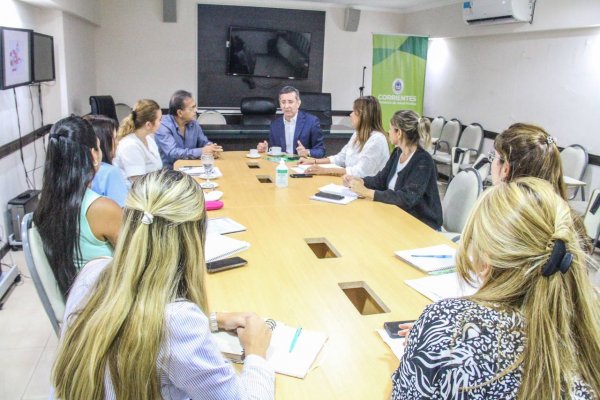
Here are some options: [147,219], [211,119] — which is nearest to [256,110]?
[211,119]

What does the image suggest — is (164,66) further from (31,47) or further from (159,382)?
(159,382)

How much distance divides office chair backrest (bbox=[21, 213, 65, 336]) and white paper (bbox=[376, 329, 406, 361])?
3.93 feet

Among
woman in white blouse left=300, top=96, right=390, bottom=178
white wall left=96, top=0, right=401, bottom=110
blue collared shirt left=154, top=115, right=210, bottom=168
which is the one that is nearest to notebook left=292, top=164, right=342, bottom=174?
woman in white blouse left=300, top=96, right=390, bottom=178

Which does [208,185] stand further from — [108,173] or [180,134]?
[180,134]

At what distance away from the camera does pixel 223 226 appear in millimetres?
2396

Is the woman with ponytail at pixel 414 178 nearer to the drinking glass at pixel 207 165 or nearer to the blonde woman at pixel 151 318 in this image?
the drinking glass at pixel 207 165

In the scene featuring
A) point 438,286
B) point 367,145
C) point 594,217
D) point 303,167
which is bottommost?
point 594,217

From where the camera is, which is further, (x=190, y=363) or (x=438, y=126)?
(x=438, y=126)

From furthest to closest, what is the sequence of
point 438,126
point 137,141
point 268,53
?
1. point 268,53
2. point 438,126
3. point 137,141

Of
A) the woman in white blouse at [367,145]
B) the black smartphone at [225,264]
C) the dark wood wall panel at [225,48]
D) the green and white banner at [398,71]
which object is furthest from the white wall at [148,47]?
the black smartphone at [225,264]

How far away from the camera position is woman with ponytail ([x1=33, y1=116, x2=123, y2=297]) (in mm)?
1723

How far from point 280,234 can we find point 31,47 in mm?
3160

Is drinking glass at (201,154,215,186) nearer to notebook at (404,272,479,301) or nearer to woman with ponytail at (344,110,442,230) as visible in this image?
woman with ponytail at (344,110,442,230)

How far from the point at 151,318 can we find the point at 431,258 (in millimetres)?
1397
